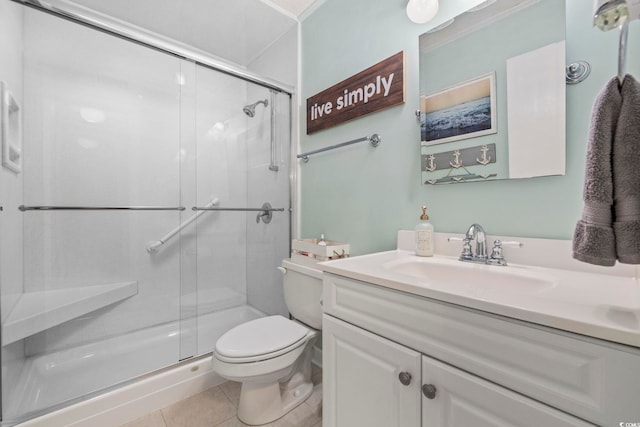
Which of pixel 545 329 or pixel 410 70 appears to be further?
pixel 410 70

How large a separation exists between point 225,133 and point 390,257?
1579 millimetres

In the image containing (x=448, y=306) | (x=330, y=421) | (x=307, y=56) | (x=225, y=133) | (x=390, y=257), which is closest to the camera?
(x=448, y=306)

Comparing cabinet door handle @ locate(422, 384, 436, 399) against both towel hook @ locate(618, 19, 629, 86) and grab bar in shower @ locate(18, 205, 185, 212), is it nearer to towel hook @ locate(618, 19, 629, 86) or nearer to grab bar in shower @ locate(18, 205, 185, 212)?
towel hook @ locate(618, 19, 629, 86)

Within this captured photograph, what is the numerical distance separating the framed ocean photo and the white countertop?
20.9 inches

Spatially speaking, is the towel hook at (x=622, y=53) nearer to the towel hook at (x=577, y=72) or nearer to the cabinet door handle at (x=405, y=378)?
the towel hook at (x=577, y=72)

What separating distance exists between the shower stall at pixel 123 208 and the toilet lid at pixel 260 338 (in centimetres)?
47

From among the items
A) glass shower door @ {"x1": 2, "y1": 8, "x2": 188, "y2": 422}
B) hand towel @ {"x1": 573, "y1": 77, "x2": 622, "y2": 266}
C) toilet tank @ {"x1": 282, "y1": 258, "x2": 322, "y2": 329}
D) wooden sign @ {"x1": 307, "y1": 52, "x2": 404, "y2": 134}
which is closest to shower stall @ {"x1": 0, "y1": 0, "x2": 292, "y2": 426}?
glass shower door @ {"x1": 2, "y1": 8, "x2": 188, "y2": 422}

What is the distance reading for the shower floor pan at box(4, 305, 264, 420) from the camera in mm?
1151

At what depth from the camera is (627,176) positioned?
477 mm

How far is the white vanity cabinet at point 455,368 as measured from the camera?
446 millimetres

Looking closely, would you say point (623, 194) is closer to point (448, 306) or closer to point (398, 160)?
point (448, 306)

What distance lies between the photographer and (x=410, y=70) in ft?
4.05

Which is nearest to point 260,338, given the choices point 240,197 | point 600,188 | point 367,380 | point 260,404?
point 260,404

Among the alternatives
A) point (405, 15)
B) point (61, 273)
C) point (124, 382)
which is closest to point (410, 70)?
point (405, 15)
